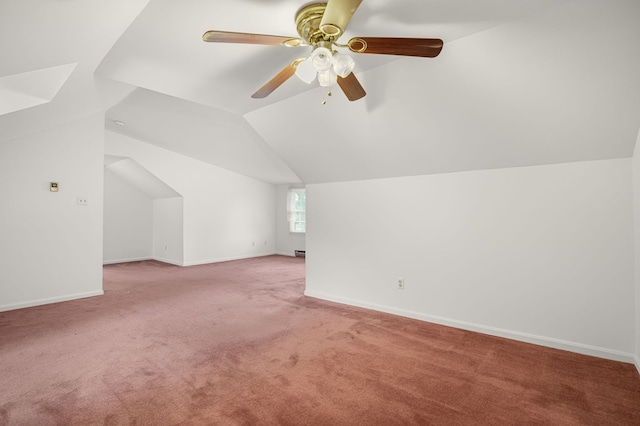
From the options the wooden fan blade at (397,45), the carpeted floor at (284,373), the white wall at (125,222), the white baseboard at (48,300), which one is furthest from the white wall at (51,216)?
the wooden fan blade at (397,45)

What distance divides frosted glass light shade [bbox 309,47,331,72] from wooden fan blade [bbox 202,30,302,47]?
5.4 inches

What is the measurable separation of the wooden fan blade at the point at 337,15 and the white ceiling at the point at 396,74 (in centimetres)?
35

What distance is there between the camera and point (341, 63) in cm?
167

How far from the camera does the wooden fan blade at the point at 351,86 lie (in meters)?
2.01

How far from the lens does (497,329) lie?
2828 millimetres

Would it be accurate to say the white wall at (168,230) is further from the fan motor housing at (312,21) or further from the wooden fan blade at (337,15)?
the wooden fan blade at (337,15)

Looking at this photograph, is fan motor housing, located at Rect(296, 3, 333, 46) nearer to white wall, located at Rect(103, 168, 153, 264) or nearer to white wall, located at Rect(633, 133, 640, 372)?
white wall, located at Rect(633, 133, 640, 372)

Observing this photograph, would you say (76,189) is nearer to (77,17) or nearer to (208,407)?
(77,17)

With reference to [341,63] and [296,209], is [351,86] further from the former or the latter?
[296,209]

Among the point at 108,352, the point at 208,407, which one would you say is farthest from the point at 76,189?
the point at 208,407

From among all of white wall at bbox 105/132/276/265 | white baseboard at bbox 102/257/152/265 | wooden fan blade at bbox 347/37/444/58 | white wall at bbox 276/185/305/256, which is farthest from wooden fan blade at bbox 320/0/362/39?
white baseboard at bbox 102/257/152/265

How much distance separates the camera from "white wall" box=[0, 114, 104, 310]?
3660 mm

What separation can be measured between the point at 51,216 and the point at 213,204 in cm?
345

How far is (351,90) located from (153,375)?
246cm
